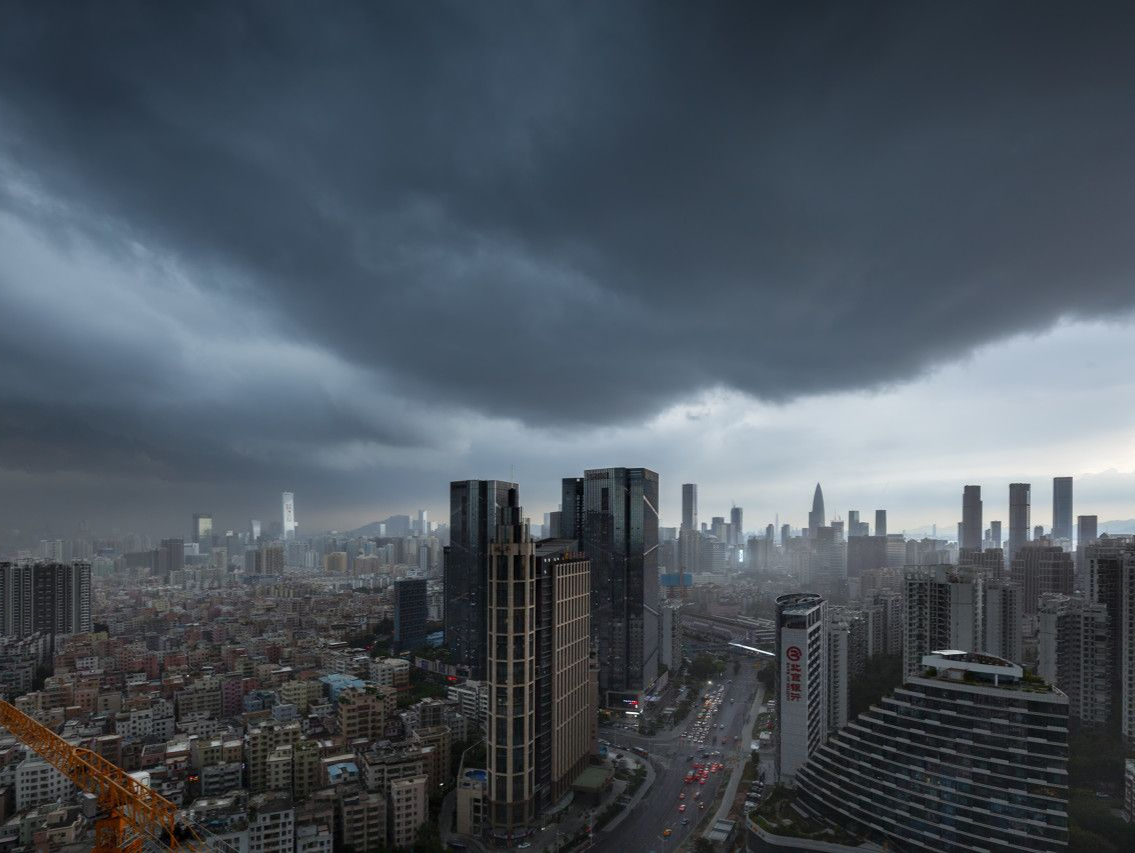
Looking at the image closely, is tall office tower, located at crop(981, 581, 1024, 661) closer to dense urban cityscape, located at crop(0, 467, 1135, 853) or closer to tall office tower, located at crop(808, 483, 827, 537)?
dense urban cityscape, located at crop(0, 467, 1135, 853)

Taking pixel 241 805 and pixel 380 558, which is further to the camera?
pixel 380 558

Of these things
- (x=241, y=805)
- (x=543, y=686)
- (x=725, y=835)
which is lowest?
(x=725, y=835)

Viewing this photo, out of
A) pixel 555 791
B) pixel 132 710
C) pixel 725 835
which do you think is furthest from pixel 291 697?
pixel 725 835

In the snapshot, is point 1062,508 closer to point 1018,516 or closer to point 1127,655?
point 1018,516

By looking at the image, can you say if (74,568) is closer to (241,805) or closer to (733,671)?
(241,805)

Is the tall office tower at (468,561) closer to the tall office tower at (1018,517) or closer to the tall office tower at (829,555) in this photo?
the tall office tower at (1018,517)
